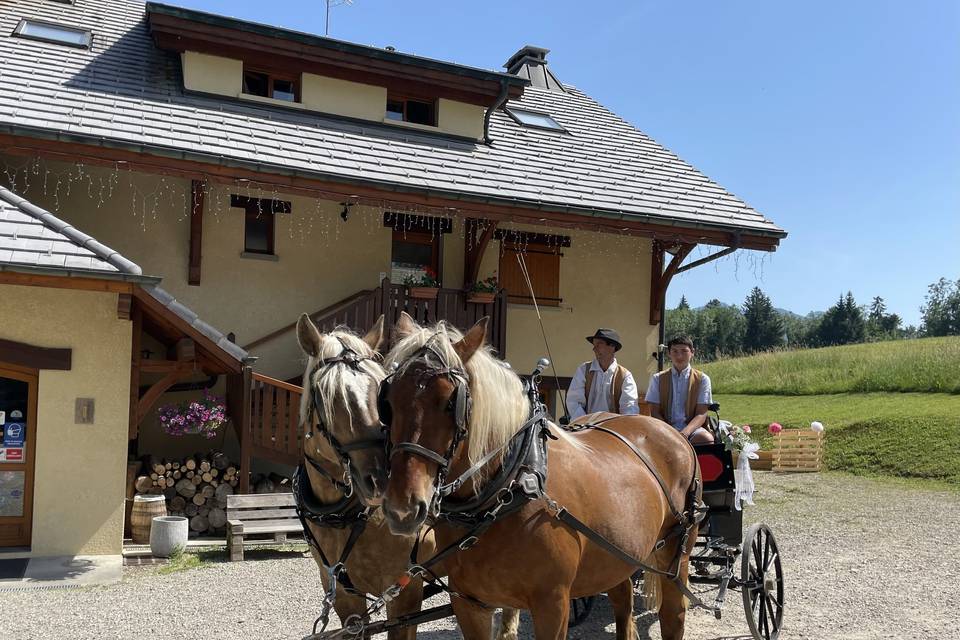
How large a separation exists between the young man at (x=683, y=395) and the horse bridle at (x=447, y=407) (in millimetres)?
3427

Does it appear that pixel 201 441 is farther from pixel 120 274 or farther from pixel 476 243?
pixel 476 243

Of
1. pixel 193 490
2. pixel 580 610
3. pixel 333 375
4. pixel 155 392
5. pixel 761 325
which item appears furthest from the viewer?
pixel 761 325

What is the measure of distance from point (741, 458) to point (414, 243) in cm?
756

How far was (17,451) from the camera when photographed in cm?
818

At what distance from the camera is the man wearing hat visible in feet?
20.1

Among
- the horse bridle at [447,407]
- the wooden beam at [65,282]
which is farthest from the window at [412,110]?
the horse bridle at [447,407]

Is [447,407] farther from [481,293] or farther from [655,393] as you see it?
[481,293]

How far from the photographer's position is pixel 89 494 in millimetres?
8117

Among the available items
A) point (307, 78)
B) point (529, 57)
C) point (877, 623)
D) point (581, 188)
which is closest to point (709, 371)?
point (529, 57)

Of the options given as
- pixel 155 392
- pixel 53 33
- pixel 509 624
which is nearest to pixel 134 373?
pixel 155 392

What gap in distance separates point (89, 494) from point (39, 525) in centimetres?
55

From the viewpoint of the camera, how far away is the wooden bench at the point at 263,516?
859 centimetres

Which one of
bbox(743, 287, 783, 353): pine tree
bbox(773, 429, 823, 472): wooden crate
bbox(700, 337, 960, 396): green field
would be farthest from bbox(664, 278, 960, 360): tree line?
bbox(773, 429, 823, 472): wooden crate

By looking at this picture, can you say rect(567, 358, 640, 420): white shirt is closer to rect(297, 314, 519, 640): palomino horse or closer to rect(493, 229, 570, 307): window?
rect(297, 314, 519, 640): palomino horse
